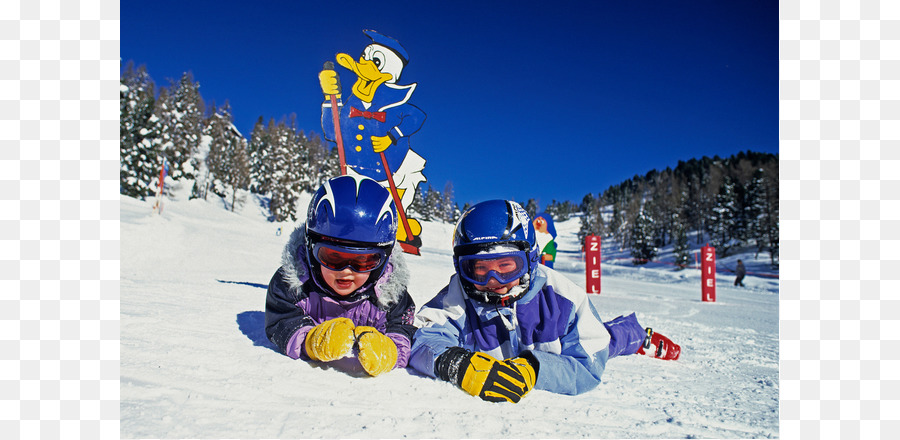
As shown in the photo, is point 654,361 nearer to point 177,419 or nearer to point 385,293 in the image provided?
point 385,293

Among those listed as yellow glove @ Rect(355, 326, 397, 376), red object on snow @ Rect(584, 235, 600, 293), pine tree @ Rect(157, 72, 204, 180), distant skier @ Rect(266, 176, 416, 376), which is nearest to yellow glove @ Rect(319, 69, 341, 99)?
distant skier @ Rect(266, 176, 416, 376)

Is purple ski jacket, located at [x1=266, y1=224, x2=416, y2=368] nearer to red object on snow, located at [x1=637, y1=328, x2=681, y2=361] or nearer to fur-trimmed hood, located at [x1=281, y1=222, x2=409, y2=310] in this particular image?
fur-trimmed hood, located at [x1=281, y1=222, x2=409, y2=310]

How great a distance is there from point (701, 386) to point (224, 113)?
220 ft

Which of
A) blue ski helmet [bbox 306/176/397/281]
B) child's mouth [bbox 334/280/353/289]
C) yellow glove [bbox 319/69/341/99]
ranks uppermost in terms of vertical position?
yellow glove [bbox 319/69/341/99]

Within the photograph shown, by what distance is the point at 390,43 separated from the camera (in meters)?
7.33

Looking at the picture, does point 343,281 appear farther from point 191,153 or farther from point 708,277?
point 191,153

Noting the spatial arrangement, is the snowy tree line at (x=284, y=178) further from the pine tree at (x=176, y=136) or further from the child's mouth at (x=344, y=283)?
the child's mouth at (x=344, y=283)

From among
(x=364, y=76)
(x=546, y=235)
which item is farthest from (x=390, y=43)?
(x=546, y=235)

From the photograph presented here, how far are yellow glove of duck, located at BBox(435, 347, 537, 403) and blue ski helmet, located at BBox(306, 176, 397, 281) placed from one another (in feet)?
2.61

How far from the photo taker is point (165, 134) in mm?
31500

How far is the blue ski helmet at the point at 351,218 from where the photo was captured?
2.55 m

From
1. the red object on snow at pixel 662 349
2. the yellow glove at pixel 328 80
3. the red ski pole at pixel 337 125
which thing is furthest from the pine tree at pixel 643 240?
the red object on snow at pixel 662 349

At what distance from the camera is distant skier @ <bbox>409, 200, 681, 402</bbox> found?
2312 millimetres
